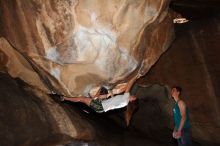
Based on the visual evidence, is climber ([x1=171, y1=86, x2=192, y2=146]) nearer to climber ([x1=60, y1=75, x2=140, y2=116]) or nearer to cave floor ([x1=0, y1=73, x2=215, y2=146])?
climber ([x1=60, y1=75, x2=140, y2=116])

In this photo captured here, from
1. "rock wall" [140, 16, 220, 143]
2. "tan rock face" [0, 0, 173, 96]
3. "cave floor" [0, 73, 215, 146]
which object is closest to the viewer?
"tan rock face" [0, 0, 173, 96]

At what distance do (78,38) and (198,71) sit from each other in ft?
12.8

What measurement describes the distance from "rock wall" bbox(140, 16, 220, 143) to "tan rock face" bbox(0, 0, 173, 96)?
57.6 inches

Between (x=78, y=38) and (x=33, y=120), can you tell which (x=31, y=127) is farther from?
(x=78, y=38)

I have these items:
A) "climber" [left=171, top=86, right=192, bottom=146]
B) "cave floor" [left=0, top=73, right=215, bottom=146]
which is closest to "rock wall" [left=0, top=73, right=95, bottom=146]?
"cave floor" [left=0, top=73, right=215, bottom=146]

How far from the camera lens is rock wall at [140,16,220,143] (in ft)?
26.7

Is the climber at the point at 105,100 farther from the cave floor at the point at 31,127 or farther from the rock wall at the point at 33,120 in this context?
the cave floor at the point at 31,127

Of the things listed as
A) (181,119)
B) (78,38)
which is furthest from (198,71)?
(78,38)

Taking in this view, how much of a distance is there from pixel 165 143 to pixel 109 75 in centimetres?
358

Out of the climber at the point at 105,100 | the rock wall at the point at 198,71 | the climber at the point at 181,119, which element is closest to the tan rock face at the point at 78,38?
the climber at the point at 105,100

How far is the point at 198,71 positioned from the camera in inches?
338

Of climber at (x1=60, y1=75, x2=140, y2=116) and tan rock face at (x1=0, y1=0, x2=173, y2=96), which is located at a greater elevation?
tan rock face at (x1=0, y1=0, x2=173, y2=96)

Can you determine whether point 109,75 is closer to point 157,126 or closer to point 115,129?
point 115,129

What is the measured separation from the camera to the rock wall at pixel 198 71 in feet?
26.7
